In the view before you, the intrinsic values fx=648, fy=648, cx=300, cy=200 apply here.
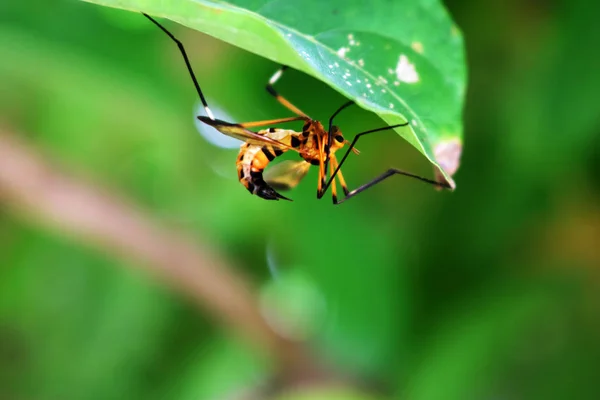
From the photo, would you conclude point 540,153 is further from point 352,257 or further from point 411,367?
point 411,367

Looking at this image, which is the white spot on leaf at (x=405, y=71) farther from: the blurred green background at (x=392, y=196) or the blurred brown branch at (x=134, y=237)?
the blurred brown branch at (x=134, y=237)

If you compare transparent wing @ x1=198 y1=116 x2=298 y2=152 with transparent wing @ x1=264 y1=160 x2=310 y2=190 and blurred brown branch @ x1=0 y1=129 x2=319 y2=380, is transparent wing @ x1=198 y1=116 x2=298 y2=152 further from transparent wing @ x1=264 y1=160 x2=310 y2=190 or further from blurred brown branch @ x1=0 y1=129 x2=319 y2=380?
blurred brown branch @ x1=0 y1=129 x2=319 y2=380

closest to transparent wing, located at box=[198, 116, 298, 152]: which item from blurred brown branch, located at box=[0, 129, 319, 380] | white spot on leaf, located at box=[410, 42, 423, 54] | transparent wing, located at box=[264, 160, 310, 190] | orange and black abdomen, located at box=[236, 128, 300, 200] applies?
orange and black abdomen, located at box=[236, 128, 300, 200]

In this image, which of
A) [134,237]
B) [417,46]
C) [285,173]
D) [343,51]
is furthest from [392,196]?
[343,51]

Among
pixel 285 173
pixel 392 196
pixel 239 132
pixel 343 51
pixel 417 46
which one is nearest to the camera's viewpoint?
pixel 343 51

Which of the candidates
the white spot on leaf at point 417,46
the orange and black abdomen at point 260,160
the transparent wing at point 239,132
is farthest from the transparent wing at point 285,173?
the white spot on leaf at point 417,46

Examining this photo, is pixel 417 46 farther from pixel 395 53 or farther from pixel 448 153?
pixel 448 153
